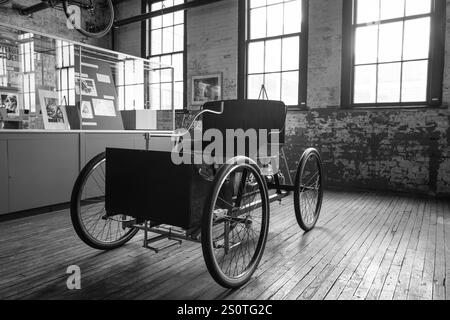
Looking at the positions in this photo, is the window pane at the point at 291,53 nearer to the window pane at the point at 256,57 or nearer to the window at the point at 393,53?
the window pane at the point at 256,57

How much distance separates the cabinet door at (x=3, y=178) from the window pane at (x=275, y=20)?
458cm

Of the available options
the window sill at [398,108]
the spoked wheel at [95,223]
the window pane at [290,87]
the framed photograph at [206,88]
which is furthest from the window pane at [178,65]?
the spoked wheel at [95,223]

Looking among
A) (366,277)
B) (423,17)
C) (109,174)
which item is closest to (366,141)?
(423,17)

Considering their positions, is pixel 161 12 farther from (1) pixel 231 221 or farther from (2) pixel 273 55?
(1) pixel 231 221

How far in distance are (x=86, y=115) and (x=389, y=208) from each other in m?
3.76

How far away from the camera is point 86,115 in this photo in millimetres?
4129

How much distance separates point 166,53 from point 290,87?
3.05 meters

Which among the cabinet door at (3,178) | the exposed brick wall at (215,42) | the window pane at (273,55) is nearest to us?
the cabinet door at (3,178)

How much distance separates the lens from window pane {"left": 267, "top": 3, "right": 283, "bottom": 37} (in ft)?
19.6

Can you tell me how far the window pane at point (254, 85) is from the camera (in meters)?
6.18

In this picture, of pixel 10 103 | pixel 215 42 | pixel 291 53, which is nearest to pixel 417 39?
pixel 291 53

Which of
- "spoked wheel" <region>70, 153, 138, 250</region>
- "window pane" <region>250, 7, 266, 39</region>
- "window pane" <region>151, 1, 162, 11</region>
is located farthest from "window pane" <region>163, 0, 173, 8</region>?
"spoked wheel" <region>70, 153, 138, 250</region>

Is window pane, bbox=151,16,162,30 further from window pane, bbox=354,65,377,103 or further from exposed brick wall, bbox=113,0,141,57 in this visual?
window pane, bbox=354,65,377,103

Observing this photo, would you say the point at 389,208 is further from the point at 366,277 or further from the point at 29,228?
the point at 29,228
